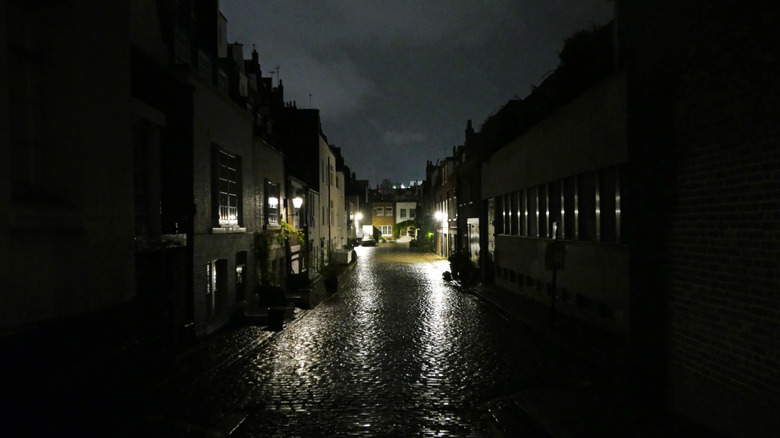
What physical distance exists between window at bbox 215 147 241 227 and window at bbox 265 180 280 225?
11.3 ft

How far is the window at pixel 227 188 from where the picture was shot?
1548 centimetres

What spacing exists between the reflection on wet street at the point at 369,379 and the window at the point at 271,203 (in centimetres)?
508

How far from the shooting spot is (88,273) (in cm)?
628

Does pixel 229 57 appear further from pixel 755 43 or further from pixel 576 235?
pixel 755 43

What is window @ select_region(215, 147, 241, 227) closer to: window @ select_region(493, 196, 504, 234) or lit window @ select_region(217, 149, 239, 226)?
lit window @ select_region(217, 149, 239, 226)

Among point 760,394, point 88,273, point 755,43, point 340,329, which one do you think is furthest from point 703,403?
point 340,329

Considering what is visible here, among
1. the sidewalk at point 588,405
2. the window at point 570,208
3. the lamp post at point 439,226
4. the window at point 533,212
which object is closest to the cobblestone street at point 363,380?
the sidewalk at point 588,405

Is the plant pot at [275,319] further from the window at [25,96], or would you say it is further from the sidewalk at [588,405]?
the window at [25,96]

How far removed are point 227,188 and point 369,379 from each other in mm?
8693

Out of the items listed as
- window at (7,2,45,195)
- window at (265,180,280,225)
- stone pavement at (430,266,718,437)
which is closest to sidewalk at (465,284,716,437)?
stone pavement at (430,266,718,437)

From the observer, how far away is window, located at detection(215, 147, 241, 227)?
50.8ft

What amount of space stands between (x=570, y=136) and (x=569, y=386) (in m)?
8.47

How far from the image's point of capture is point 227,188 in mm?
16391

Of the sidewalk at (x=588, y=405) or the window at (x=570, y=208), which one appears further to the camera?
the window at (x=570, y=208)
